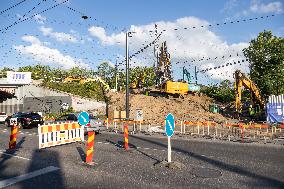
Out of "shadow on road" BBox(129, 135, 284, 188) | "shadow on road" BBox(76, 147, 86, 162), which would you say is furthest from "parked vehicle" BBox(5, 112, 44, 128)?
"shadow on road" BBox(129, 135, 284, 188)

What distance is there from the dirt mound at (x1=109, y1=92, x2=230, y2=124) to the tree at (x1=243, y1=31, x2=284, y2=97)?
1462 centimetres

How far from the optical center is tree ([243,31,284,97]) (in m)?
49.4

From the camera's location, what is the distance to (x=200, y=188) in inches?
289

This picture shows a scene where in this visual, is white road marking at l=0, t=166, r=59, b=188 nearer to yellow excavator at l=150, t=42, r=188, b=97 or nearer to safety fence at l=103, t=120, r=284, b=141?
safety fence at l=103, t=120, r=284, b=141

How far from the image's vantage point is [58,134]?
14.0 m

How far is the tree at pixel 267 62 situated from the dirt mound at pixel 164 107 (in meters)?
14.6

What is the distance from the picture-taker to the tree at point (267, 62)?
4940 centimetres

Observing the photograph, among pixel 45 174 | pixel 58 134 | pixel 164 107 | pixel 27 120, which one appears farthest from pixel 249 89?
pixel 45 174

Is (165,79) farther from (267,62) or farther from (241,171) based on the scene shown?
(241,171)

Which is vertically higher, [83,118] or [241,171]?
[83,118]

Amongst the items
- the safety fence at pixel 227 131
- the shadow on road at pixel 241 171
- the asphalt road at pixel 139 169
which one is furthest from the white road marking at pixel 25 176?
the safety fence at pixel 227 131

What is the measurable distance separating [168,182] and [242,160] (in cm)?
438

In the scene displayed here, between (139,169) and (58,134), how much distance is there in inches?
240

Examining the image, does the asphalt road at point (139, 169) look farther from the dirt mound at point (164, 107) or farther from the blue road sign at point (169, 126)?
the dirt mound at point (164, 107)
